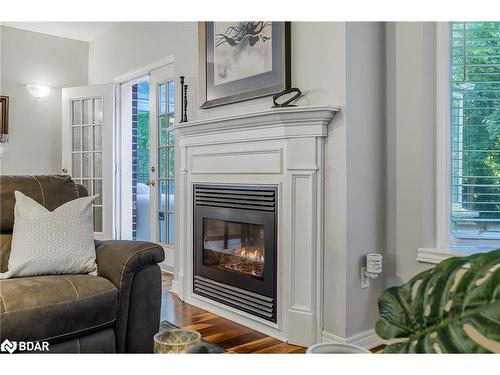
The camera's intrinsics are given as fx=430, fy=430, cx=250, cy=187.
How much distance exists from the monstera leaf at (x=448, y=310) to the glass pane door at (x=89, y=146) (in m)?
5.05

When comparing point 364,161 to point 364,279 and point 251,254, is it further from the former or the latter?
point 251,254

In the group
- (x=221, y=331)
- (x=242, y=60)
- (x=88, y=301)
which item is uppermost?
(x=242, y=60)

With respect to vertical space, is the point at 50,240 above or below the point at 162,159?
below

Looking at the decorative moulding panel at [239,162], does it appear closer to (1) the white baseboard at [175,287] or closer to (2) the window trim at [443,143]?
(2) the window trim at [443,143]

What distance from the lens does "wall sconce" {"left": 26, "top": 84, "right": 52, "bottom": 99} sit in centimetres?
529

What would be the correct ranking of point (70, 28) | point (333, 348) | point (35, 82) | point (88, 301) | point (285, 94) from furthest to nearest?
point (35, 82) < point (70, 28) < point (285, 94) < point (88, 301) < point (333, 348)

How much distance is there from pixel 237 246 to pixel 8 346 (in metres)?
1.67

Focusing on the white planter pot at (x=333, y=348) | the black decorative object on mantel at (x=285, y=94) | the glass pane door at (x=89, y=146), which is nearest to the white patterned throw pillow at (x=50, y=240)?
the black decorative object on mantel at (x=285, y=94)

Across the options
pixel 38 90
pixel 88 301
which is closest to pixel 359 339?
pixel 88 301

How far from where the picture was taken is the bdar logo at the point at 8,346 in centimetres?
160

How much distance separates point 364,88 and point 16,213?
6.47 feet

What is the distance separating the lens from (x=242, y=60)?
3.01 meters

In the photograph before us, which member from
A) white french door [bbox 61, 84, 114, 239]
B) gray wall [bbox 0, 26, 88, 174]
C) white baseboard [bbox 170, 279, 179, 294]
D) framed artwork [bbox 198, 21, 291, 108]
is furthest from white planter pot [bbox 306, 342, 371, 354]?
gray wall [bbox 0, 26, 88, 174]

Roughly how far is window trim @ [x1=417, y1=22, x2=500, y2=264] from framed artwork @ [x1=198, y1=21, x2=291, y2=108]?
87 centimetres
